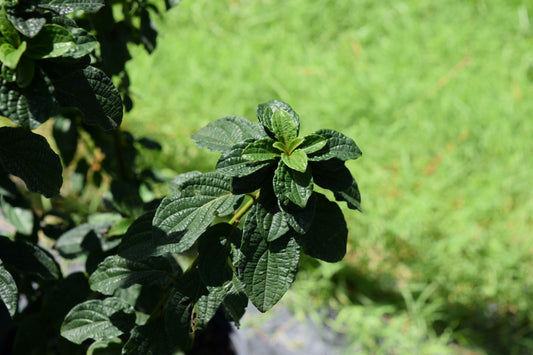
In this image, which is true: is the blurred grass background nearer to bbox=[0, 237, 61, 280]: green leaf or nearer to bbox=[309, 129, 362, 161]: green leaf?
bbox=[0, 237, 61, 280]: green leaf

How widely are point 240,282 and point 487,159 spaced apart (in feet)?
7.64

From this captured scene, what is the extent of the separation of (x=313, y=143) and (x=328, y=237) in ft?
0.52

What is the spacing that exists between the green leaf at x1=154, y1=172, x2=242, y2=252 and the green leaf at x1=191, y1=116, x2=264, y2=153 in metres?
0.05

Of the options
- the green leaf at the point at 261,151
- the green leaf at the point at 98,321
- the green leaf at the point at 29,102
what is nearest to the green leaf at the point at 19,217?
the green leaf at the point at 98,321

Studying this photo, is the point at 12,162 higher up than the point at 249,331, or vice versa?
the point at 12,162

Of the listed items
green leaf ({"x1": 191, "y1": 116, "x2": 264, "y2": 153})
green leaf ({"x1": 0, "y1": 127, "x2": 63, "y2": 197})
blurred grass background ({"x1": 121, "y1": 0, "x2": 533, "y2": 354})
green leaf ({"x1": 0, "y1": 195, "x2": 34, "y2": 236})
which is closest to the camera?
green leaf ({"x1": 0, "y1": 127, "x2": 63, "y2": 197})

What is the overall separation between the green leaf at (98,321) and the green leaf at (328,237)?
36 cm

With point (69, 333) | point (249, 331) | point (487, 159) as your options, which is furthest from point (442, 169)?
point (69, 333)

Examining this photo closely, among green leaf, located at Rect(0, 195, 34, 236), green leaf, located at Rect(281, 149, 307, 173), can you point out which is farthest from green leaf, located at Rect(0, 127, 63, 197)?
green leaf, located at Rect(0, 195, 34, 236)

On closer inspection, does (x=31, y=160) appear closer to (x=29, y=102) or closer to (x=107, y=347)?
(x=29, y=102)

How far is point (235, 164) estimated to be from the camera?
737mm

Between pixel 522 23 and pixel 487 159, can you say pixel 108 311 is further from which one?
pixel 522 23

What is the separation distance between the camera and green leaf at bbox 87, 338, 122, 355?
0.97 meters

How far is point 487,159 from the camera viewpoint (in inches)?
107
